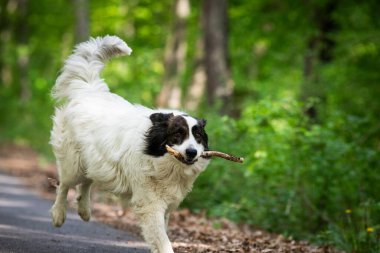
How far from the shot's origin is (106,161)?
7.28 meters

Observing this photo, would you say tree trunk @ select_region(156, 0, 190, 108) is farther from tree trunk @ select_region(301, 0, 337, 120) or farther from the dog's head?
the dog's head

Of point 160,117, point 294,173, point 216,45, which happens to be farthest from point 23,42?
point 160,117

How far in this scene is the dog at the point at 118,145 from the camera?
6.53 metres

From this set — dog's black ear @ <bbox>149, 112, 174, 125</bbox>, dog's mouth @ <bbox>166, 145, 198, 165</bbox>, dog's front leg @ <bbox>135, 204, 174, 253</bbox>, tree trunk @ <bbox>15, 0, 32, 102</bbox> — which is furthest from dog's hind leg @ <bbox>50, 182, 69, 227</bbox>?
tree trunk @ <bbox>15, 0, 32, 102</bbox>

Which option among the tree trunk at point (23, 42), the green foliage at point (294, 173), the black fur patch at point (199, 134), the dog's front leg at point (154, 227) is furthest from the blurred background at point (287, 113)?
the tree trunk at point (23, 42)

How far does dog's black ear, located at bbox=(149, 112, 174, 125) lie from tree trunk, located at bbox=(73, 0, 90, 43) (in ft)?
44.5

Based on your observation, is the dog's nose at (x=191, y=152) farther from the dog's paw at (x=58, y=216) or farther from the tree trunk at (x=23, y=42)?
the tree trunk at (x=23, y=42)

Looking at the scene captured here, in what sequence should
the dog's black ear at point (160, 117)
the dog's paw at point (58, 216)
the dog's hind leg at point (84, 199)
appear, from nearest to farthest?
the dog's black ear at point (160, 117) → the dog's paw at point (58, 216) → the dog's hind leg at point (84, 199)

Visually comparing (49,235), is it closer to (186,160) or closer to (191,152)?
(186,160)

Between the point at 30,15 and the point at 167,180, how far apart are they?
1247 inches

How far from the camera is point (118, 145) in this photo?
7160 mm

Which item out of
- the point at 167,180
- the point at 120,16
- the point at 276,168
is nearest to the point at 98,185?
the point at 167,180

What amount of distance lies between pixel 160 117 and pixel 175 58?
1754 cm

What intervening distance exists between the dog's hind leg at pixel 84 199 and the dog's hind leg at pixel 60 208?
195mm
